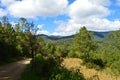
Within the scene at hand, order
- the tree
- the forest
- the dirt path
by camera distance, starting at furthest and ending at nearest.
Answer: the tree < the forest < the dirt path

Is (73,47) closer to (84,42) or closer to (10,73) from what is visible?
(84,42)

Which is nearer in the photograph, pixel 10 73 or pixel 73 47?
pixel 10 73

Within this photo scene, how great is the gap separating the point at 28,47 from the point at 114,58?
28.9 m

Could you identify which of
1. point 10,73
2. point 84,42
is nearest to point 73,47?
point 84,42

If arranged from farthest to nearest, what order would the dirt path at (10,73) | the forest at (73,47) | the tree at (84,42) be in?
the tree at (84,42), the forest at (73,47), the dirt path at (10,73)

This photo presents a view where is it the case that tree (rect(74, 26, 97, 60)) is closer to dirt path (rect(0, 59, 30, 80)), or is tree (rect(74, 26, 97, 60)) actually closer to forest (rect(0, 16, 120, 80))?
forest (rect(0, 16, 120, 80))

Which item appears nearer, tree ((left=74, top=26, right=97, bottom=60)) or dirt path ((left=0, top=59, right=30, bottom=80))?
dirt path ((left=0, top=59, right=30, bottom=80))

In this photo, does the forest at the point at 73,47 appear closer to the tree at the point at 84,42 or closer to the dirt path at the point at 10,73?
the tree at the point at 84,42

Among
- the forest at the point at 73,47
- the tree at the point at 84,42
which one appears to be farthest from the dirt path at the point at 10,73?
the tree at the point at 84,42

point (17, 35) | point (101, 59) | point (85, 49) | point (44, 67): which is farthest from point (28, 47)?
point (44, 67)

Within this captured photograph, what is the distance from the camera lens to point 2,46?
53406 mm

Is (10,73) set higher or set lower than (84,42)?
lower

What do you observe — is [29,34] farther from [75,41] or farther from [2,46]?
[2,46]

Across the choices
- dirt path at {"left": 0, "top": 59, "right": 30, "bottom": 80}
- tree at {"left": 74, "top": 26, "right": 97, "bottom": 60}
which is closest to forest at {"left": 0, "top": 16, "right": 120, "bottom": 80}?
tree at {"left": 74, "top": 26, "right": 97, "bottom": 60}
